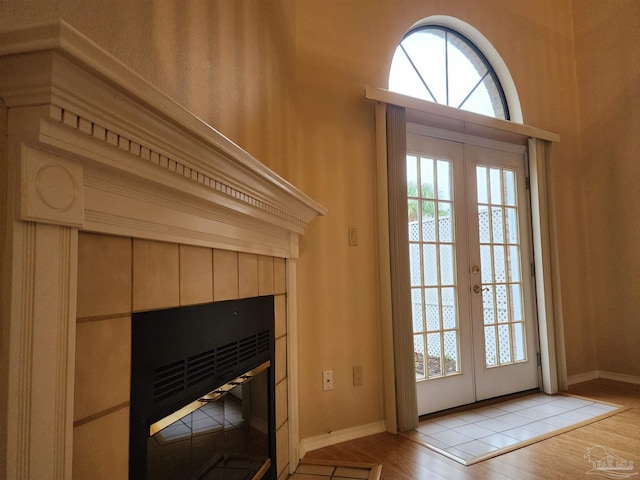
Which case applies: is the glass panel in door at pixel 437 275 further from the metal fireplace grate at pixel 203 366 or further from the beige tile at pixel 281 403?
the metal fireplace grate at pixel 203 366

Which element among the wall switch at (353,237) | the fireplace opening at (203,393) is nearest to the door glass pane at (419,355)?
the wall switch at (353,237)

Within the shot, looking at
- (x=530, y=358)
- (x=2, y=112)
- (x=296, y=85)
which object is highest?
(x=296, y=85)

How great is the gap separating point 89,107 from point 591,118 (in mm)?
4378

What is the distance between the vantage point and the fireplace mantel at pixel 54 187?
1.82ft

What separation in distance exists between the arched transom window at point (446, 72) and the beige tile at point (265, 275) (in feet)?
6.21

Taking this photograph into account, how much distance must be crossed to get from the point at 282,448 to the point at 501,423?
1589 mm

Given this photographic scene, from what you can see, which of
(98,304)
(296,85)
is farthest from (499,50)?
(98,304)

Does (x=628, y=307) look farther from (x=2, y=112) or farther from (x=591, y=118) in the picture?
(x=2, y=112)

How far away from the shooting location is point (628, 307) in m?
3.41

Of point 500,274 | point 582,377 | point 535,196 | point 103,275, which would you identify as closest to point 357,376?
point 500,274

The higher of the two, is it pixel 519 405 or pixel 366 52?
pixel 366 52

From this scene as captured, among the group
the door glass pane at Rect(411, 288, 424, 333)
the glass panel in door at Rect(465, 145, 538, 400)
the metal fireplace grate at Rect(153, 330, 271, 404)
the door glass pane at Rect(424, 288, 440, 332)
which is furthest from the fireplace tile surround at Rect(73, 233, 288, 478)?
the glass panel in door at Rect(465, 145, 538, 400)

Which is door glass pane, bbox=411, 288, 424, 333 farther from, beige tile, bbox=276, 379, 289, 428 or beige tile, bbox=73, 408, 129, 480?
beige tile, bbox=73, 408, 129, 480

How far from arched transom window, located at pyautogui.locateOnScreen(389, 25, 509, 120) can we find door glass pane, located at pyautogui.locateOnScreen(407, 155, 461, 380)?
622 millimetres
